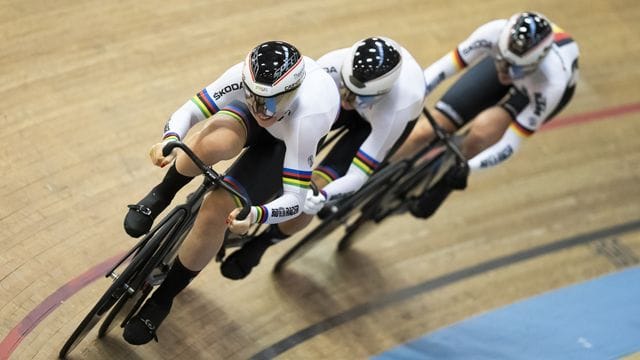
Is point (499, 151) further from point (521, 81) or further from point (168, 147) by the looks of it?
point (168, 147)

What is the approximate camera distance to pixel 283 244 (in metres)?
4.95

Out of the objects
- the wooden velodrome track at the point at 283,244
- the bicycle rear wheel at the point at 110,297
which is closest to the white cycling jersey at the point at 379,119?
the bicycle rear wheel at the point at 110,297

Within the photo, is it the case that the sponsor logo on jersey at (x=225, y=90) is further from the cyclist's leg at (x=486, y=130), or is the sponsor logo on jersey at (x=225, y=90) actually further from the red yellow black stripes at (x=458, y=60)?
the cyclist's leg at (x=486, y=130)

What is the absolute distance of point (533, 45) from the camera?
14.1 feet

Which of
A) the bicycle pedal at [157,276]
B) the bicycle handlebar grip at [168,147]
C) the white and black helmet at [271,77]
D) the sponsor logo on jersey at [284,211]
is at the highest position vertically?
the white and black helmet at [271,77]

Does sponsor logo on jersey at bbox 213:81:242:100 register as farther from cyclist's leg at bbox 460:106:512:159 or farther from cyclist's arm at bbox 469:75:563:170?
cyclist's leg at bbox 460:106:512:159

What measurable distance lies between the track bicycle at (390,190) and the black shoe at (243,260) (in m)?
0.37

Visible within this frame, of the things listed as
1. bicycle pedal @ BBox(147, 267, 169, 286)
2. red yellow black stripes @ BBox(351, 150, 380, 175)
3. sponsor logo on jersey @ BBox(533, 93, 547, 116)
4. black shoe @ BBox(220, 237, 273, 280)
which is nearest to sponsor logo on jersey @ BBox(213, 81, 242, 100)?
red yellow black stripes @ BBox(351, 150, 380, 175)

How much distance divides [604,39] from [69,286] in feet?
14.9

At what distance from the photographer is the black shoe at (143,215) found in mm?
3520

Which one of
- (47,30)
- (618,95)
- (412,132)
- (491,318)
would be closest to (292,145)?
(412,132)

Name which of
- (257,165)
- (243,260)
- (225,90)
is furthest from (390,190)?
(225,90)

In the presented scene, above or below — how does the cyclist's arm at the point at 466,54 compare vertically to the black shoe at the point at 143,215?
below

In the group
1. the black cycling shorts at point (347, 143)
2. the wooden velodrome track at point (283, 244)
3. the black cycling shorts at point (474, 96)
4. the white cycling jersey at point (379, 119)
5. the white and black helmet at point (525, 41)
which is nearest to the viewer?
the white cycling jersey at point (379, 119)
